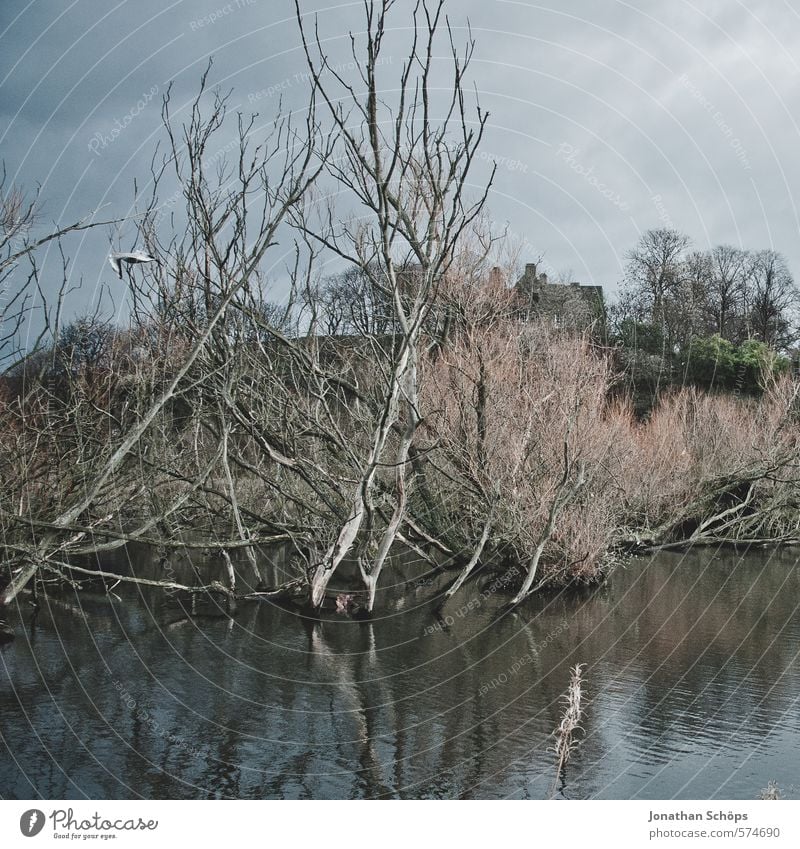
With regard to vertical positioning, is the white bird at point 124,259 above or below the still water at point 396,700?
above

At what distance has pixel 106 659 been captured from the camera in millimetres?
13578

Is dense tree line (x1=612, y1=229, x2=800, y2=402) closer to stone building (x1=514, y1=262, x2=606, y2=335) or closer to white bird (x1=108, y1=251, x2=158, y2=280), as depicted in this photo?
stone building (x1=514, y1=262, x2=606, y2=335)

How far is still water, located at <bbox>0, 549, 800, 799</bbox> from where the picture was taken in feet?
30.2

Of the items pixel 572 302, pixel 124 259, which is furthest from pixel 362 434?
pixel 572 302

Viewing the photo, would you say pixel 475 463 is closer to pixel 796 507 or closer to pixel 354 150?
pixel 354 150

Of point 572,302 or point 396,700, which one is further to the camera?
point 572,302

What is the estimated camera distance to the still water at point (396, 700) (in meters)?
9.20

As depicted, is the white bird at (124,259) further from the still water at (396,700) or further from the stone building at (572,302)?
the stone building at (572,302)

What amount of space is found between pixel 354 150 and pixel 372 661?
7.96 meters

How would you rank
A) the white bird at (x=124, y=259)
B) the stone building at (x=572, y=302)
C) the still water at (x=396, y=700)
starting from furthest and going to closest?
the stone building at (x=572, y=302) < the white bird at (x=124, y=259) < the still water at (x=396, y=700)

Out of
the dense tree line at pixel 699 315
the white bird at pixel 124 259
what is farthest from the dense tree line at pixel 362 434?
the dense tree line at pixel 699 315

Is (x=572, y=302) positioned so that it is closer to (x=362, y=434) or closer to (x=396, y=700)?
(x=362, y=434)

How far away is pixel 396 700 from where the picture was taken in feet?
40.0

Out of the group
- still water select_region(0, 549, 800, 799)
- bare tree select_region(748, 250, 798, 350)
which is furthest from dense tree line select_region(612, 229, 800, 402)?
still water select_region(0, 549, 800, 799)
